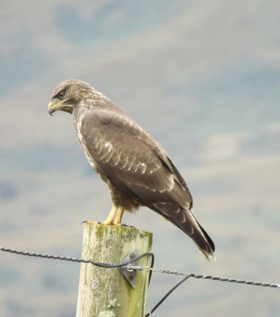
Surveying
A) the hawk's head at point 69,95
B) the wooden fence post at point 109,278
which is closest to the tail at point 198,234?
the wooden fence post at point 109,278

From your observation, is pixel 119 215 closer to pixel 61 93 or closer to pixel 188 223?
pixel 188 223

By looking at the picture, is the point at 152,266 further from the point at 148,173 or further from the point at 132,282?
the point at 148,173

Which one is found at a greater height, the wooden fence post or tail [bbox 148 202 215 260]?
tail [bbox 148 202 215 260]

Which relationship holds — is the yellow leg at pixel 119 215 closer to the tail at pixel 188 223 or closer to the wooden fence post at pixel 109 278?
the tail at pixel 188 223

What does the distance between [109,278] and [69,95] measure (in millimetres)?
4183

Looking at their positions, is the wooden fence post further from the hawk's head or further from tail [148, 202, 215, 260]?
the hawk's head

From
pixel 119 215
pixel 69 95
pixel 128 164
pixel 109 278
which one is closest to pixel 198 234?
pixel 119 215

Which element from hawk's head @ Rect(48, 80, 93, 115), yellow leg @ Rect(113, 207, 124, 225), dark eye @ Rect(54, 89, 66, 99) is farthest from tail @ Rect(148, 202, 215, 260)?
dark eye @ Rect(54, 89, 66, 99)

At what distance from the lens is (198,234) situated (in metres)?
7.56

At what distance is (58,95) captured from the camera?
9516 millimetres

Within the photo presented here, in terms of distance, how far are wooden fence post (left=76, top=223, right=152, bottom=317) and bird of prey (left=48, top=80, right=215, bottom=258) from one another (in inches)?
80.0

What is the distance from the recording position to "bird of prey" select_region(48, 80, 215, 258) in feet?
26.8

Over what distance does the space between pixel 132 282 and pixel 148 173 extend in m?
2.87

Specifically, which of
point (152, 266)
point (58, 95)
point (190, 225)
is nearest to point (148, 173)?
point (190, 225)
